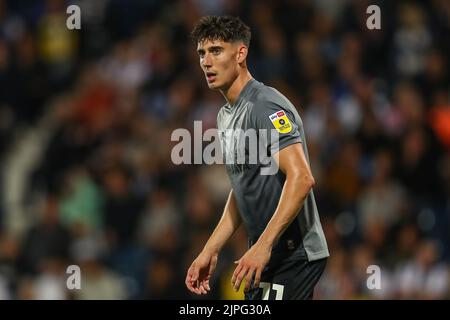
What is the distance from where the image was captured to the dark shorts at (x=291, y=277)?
16.1 ft

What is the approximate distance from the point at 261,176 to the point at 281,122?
0.33 meters

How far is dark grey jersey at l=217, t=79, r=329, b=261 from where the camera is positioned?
477 cm

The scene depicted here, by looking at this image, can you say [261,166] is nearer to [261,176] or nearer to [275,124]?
[261,176]

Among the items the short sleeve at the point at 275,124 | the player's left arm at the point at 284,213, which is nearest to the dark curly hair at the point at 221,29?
the short sleeve at the point at 275,124

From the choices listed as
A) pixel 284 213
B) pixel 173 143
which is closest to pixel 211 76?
pixel 284 213

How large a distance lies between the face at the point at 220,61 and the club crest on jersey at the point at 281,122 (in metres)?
0.38

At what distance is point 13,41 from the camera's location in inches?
471

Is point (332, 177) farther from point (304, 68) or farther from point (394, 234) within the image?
point (304, 68)

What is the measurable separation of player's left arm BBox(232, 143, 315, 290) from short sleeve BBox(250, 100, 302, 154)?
0.10 m

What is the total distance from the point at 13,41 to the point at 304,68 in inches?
143

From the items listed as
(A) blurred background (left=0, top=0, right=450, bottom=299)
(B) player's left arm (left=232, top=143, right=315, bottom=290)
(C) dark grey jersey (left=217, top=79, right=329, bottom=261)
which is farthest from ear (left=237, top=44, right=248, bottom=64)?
(A) blurred background (left=0, top=0, right=450, bottom=299)

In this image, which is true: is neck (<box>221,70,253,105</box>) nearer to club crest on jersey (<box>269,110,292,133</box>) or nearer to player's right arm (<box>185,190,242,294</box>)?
club crest on jersey (<box>269,110,292,133</box>)

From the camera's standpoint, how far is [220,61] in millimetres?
4949

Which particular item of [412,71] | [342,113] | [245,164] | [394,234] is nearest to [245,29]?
[245,164]
